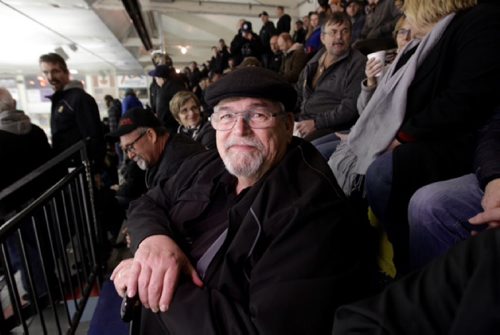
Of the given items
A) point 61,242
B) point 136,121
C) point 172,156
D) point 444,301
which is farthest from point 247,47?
point 444,301

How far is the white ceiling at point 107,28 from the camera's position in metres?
5.75

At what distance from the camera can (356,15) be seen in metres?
4.47

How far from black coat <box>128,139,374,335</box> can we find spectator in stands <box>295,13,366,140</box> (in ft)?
3.60

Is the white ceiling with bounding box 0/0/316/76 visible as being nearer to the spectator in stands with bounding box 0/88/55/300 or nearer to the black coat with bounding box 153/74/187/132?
the black coat with bounding box 153/74/187/132

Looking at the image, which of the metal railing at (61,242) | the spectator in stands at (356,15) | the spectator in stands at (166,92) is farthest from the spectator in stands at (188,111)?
the spectator in stands at (356,15)

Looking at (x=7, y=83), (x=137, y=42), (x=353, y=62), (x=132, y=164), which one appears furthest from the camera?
(x=7, y=83)

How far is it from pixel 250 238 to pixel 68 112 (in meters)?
2.53

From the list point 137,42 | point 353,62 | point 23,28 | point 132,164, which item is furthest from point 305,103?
point 137,42

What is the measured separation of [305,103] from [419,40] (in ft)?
3.85

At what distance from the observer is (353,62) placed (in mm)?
2227

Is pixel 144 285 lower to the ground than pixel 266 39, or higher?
lower

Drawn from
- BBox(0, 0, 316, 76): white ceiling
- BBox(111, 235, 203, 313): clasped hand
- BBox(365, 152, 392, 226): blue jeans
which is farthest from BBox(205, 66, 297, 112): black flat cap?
BBox(0, 0, 316, 76): white ceiling

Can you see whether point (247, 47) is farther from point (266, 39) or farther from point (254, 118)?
point (254, 118)

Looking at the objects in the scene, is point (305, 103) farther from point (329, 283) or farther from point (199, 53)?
point (199, 53)
